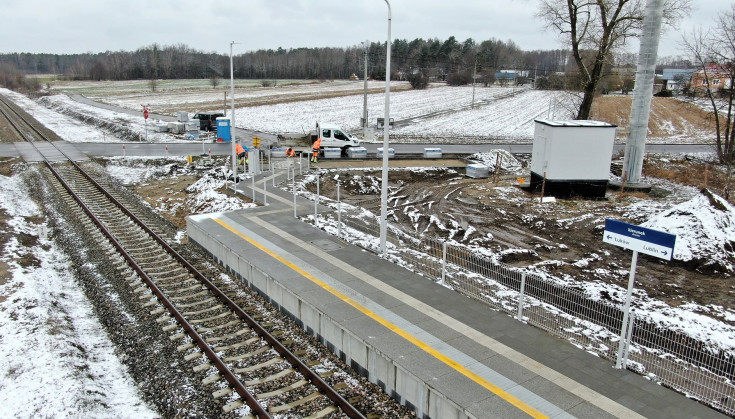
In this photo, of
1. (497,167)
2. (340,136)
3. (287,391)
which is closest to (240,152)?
(340,136)

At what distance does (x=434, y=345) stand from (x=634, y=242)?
13.1 feet

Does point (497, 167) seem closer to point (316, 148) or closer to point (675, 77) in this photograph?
point (316, 148)

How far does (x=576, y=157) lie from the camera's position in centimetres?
2519

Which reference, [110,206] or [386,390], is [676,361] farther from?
[110,206]

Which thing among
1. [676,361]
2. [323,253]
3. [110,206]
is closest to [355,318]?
[323,253]

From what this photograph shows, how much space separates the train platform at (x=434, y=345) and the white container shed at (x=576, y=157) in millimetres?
13899

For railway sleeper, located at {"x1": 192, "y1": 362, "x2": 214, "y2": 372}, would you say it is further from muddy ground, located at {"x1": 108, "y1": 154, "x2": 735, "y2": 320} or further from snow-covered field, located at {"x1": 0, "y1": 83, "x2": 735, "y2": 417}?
muddy ground, located at {"x1": 108, "y1": 154, "x2": 735, "y2": 320}

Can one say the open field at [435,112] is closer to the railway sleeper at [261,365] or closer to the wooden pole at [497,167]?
the wooden pole at [497,167]

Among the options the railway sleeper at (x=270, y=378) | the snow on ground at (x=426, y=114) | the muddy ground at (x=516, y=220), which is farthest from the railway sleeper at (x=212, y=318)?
the snow on ground at (x=426, y=114)

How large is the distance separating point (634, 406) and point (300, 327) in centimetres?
678

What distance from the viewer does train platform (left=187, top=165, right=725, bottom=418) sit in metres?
8.11

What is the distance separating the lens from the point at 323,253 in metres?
14.8

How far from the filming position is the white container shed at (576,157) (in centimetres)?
2500

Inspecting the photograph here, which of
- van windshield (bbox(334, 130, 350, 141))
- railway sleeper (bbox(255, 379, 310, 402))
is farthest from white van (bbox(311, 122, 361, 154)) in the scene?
railway sleeper (bbox(255, 379, 310, 402))
